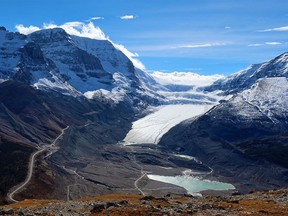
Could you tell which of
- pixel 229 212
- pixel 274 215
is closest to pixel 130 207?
pixel 229 212

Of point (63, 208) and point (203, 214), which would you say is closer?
point (203, 214)

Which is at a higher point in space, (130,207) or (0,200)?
(130,207)

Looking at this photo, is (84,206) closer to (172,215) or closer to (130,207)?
(130,207)

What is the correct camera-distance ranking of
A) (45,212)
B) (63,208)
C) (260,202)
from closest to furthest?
1. (45,212)
2. (63,208)
3. (260,202)

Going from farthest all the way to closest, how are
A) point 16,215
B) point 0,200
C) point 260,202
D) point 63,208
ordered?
point 0,200 < point 260,202 < point 63,208 < point 16,215

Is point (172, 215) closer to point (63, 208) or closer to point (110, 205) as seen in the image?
point (110, 205)

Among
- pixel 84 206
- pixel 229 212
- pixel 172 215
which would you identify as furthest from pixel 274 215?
pixel 84 206

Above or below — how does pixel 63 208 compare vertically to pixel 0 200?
above

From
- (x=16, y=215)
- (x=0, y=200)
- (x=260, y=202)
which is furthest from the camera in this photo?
(x=0, y=200)

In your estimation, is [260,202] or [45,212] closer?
[45,212]
